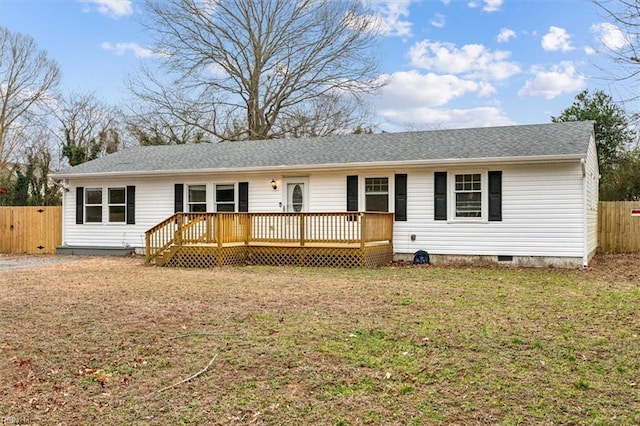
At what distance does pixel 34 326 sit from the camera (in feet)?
20.1

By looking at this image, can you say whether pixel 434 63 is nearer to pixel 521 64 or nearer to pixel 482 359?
pixel 521 64

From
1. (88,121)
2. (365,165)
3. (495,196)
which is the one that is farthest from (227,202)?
(88,121)

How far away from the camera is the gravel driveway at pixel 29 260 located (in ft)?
42.7

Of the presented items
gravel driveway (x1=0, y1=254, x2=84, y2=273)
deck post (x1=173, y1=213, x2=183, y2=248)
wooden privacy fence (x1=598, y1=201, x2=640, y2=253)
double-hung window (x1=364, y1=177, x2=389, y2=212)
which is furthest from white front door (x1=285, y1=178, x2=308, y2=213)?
wooden privacy fence (x1=598, y1=201, x2=640, y2=253)

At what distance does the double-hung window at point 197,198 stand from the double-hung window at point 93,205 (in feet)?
10.4

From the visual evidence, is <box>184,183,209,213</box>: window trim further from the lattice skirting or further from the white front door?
the lattice skirting

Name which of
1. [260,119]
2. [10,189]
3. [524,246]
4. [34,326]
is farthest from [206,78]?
[34,326]

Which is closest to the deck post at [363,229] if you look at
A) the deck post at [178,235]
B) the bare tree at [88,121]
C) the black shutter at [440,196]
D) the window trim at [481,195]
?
the black shutter at [440,196]

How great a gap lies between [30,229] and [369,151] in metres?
11.4

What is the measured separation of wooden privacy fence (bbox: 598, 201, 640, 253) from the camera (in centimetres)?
1642

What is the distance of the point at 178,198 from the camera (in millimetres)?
15539

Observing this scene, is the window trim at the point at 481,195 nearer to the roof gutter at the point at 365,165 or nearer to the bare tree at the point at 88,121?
the roof gutter at the point at 365,165

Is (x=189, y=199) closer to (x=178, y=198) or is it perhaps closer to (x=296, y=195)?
(x=178, y=198)

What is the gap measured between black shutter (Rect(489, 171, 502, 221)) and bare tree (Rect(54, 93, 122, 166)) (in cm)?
2436
